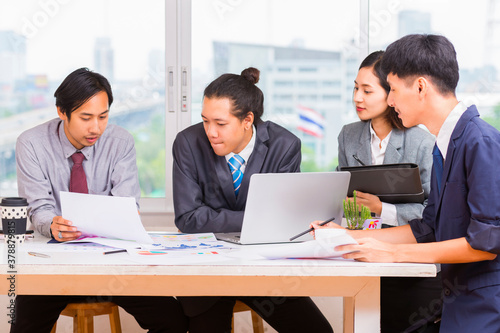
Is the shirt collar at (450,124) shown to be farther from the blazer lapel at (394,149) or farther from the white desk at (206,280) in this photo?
the blazer lapel at (394,149)

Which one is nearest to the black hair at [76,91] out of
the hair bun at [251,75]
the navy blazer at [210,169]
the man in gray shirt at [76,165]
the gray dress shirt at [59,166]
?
the man in gray shirt at [76,165]

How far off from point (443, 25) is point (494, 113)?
1.87ft

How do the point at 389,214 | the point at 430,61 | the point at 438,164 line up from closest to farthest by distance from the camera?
1. the point at 430,61
2. the point at 438,164
3. the point at 389,214

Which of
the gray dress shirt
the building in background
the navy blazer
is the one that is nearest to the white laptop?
the navy blazer

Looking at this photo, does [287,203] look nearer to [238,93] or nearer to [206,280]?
[206,280]

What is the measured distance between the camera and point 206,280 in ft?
5.06

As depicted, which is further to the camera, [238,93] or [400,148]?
[400,148]

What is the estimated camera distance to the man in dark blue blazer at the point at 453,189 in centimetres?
148

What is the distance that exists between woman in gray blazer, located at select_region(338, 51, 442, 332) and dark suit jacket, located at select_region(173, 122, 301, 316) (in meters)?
0.29

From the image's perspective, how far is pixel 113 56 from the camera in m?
3.26

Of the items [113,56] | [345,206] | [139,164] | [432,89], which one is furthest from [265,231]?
[113,56]

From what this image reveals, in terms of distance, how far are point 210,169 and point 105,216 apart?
673 millimetres

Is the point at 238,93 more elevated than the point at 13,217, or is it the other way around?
the point at 238,93

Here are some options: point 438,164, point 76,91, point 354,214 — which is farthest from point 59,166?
point 438,164
